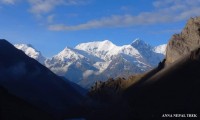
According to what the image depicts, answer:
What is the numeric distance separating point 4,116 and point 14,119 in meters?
6.22

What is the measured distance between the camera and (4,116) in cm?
19375

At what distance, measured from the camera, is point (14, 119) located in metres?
199
